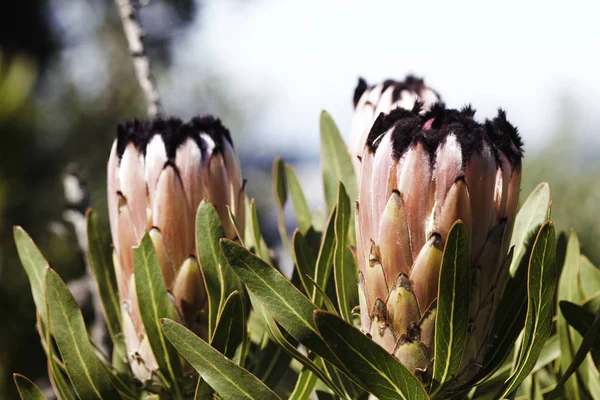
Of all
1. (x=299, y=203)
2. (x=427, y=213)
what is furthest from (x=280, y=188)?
(x=427, y=213)

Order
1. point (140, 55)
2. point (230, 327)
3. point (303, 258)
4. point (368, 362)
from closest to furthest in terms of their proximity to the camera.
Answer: point (368, 362) → point (230, 327) → point (303, 258) → point (140, 55)

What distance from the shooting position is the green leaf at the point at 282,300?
21.6 inches

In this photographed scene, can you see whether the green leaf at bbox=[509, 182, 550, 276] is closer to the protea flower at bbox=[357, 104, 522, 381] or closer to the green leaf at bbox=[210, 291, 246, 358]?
the protea flower at bbox=[357, 104, 522, 381]

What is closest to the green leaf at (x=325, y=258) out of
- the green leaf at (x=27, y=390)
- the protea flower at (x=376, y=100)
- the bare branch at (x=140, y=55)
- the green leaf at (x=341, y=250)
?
the green leaf at (x=341, y=250)

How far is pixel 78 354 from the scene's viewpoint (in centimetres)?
67

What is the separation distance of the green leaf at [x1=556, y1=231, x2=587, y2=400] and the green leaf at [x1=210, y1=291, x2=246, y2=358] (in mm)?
390

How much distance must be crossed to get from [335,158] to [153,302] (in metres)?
0.34

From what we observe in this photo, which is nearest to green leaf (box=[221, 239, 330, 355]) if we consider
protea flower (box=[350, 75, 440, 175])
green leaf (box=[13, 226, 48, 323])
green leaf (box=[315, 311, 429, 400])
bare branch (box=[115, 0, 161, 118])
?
green leaf (box=[315, 311, 429, 400])

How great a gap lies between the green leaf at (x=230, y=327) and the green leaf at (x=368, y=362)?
0.48ft

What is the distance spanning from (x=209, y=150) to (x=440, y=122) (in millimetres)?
285

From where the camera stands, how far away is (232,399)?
0.59 meters

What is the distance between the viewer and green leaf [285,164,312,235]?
923 mm

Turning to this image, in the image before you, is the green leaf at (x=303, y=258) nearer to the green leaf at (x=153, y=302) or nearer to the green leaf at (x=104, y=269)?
the green leaf at (x=153, y=302)

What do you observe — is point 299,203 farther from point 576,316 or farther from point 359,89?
point 576,316
